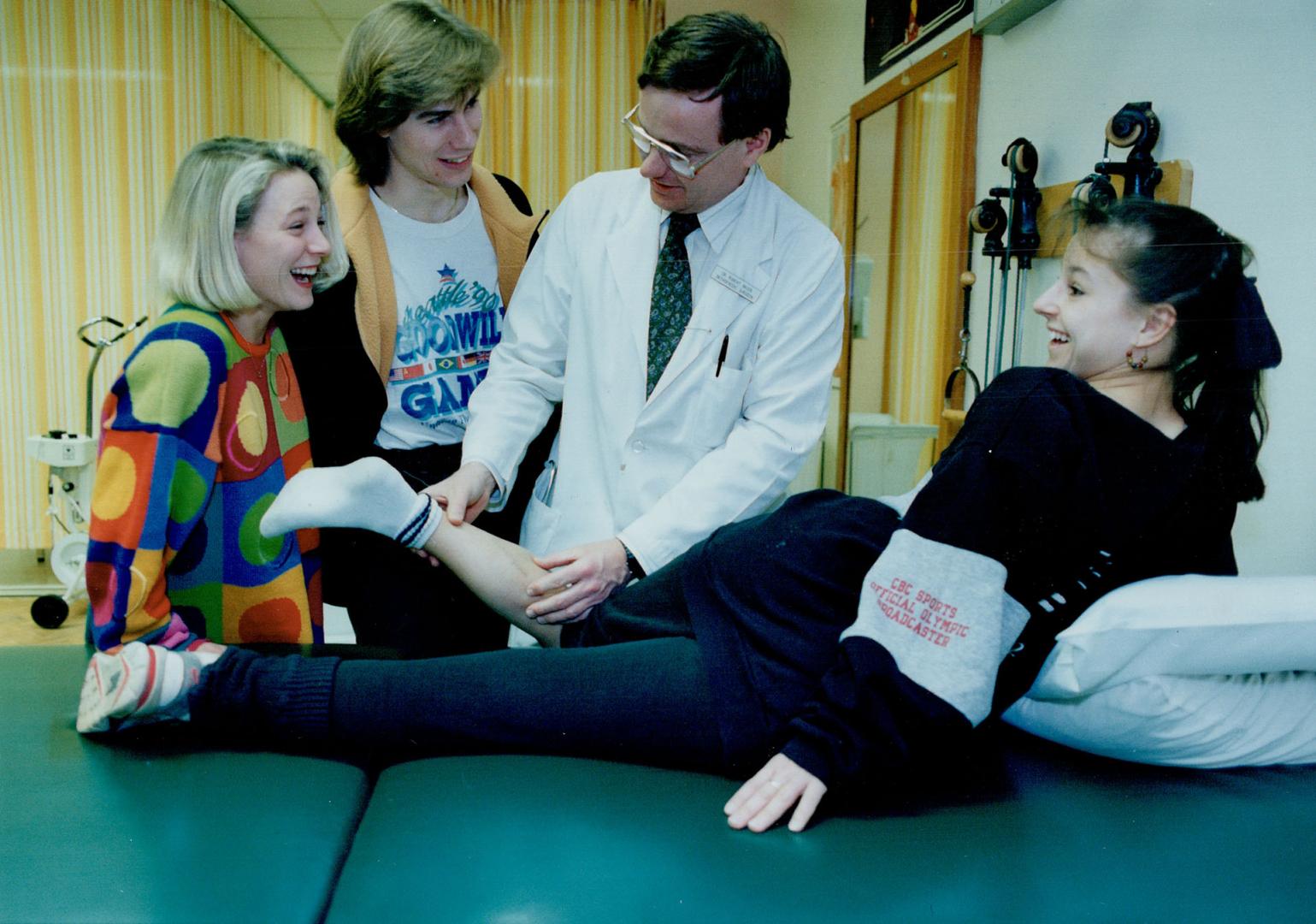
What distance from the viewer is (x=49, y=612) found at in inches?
52.6

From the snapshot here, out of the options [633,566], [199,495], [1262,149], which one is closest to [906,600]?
[633,566]

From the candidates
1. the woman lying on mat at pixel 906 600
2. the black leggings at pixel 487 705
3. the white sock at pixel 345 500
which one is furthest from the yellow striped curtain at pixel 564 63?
the black leggings at pixel 487 705

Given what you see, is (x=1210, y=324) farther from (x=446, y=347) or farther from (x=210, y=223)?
(x=210, y=223)

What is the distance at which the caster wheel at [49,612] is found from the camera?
1318mm

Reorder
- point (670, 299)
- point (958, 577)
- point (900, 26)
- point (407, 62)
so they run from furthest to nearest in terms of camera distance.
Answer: point (900, 26)
point (670, 299)
point (407, 62)
point (958, 577)

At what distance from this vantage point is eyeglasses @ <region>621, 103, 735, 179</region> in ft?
3.95

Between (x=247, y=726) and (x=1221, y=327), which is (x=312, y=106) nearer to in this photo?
(x=247, y=726)

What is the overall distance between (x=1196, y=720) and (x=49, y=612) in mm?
1537

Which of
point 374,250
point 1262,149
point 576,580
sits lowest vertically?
point 576,580

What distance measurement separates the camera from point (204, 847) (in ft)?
2.30

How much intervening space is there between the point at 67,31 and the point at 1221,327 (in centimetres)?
150

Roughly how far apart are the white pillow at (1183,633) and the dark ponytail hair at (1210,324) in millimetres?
125

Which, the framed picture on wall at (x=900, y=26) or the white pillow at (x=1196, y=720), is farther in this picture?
the framed picture on wall at (x=900, y=26)

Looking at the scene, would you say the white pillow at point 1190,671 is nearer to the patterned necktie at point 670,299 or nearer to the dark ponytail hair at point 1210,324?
the dark ponytail hair at point 1210,324
